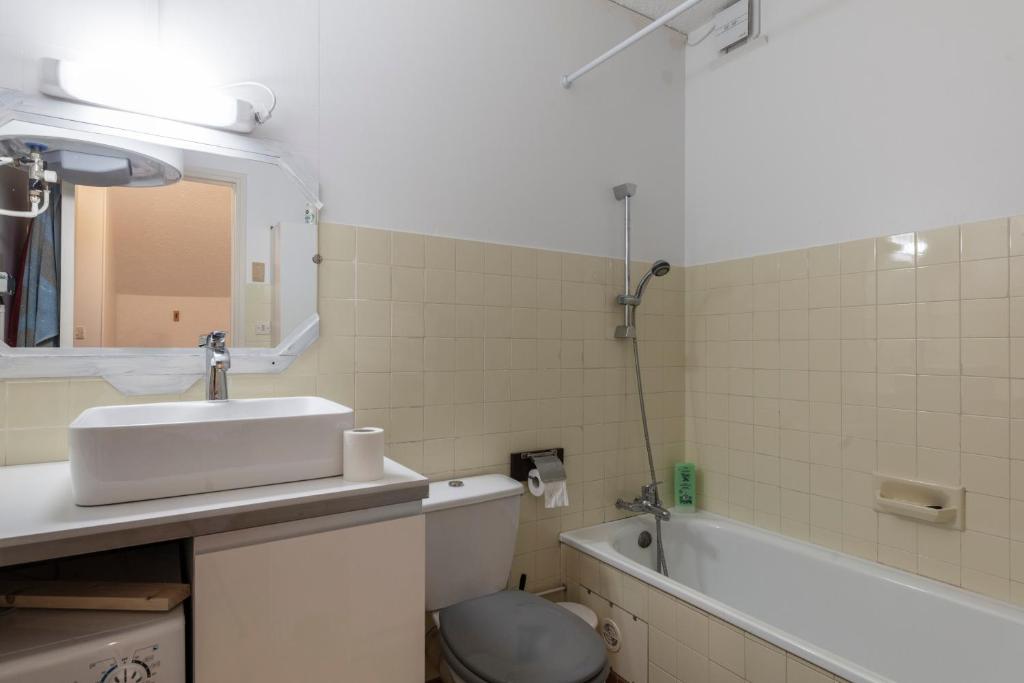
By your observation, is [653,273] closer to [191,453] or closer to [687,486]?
[687,486]

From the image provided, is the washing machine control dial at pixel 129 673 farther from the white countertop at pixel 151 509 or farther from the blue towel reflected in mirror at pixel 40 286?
the blue towel reflected in mirror at pixel 40 286

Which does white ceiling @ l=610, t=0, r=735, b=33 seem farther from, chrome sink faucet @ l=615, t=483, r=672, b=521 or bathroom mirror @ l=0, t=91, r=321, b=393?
chrome sink faucet @ l=615, t=483, r=672, b=521

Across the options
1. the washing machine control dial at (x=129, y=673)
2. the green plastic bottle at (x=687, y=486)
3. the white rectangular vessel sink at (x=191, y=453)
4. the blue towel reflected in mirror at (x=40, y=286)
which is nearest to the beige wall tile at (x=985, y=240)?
the green plastic bottle at (x=687, y=486)

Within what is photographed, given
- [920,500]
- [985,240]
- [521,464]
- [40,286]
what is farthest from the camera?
[521,464]

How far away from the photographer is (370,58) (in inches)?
67.9

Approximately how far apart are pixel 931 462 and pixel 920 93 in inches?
45.1

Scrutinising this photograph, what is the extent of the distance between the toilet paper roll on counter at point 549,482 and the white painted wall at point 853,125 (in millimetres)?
1171

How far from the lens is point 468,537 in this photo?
1640 mm

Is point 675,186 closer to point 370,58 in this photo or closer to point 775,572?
point 370,58

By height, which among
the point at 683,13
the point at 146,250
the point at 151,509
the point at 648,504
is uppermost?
the point at 683,13

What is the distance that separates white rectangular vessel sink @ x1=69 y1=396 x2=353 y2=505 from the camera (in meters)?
0.93

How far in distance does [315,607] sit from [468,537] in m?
0.67

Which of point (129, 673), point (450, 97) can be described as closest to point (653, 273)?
point (450, 97)

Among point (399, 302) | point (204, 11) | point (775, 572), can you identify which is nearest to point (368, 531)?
point (399, 302)
